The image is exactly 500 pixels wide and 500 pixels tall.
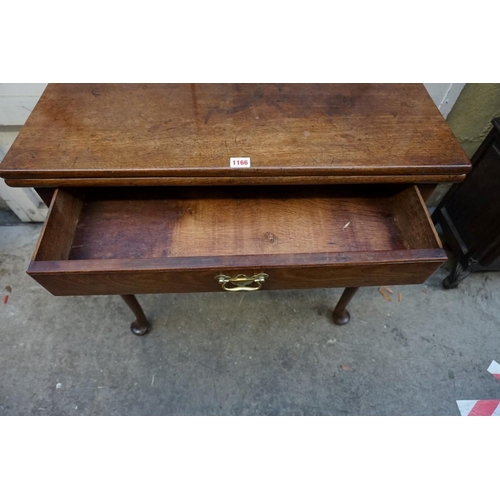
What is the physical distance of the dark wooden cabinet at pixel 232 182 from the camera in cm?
74

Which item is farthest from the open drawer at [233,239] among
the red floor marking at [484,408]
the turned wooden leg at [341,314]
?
the red floor marking at [484,408]

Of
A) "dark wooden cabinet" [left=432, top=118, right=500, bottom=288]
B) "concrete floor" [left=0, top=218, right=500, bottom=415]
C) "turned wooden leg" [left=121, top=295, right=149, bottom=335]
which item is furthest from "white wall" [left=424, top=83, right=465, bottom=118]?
"turned wooden leg" [left=121, top=295, right=149, bottom=335]

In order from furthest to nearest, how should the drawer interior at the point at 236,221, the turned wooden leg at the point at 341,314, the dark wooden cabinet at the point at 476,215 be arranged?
1. the turned wooden leg at the point at 341,314
2. the dark wooden cabinet at the point at 476,215
3. the drawer interior at the point at 236,221

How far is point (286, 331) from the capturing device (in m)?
1.29

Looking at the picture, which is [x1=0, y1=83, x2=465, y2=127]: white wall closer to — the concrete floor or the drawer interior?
the drawer interior

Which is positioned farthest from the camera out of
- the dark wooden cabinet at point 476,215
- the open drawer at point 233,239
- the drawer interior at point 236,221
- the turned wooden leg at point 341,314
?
the turned wooden leg at point 341,314

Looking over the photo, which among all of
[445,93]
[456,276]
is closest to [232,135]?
[445,93]

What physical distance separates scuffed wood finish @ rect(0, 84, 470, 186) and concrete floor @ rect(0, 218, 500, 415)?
0.67 metres

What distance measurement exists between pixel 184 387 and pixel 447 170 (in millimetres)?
1003

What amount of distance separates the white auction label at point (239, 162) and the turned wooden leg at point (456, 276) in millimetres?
976

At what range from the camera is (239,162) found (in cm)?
78

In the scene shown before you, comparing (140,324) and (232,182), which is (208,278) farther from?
(140,324)

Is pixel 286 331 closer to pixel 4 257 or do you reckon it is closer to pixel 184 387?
pixel 184 387

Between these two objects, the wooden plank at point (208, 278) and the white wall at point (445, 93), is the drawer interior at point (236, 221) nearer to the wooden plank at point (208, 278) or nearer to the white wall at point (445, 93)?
the wooden plank at point (208, 278)
